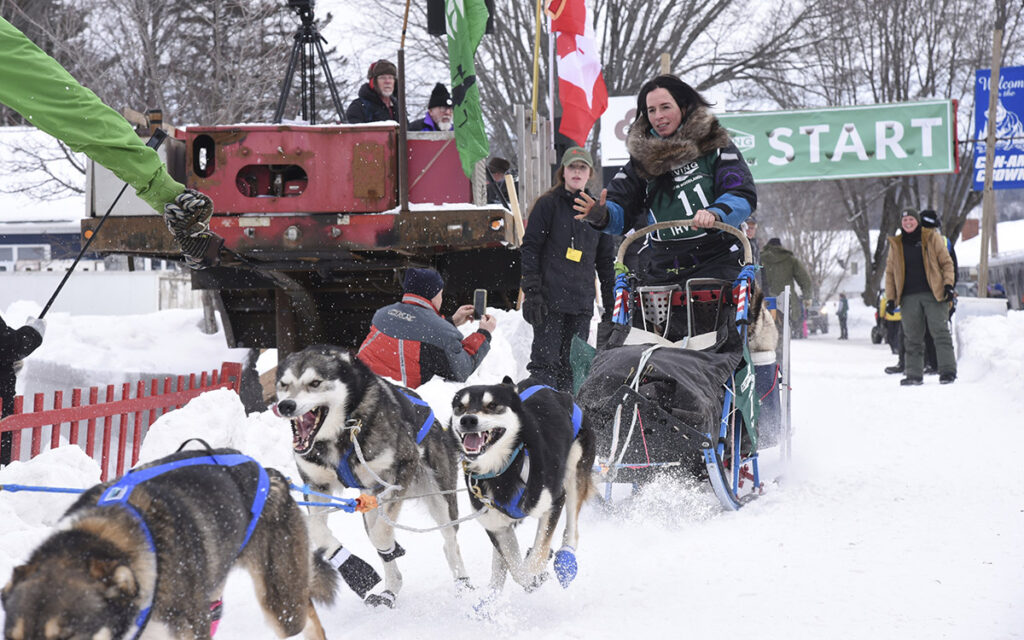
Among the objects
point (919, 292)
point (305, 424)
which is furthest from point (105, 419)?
point (919, 292)

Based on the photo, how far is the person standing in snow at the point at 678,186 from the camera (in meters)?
4.75

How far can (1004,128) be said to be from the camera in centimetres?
1577

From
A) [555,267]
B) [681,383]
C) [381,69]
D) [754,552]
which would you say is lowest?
[754,552]

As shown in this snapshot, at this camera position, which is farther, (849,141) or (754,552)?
(849,141)

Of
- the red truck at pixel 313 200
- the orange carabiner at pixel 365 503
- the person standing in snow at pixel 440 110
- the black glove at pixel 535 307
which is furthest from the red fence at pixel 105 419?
the person standing in snow at pixel 440 110

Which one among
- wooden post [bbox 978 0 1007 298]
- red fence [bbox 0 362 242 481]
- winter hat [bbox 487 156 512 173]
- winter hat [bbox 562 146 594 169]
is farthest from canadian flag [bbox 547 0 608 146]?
wooden post [bbox 978 0 1007 298]

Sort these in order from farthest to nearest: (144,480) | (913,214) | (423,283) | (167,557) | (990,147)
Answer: (990,147) < (913,214) < (423,283) < (144,480) < (167,557)

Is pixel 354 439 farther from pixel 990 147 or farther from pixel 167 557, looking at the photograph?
pixel 990 147

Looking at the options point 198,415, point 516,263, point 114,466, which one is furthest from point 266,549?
point 516,263

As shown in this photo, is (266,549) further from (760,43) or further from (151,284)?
(760,43)

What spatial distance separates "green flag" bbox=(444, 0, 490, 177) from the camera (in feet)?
21.2

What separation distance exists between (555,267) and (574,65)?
15.7 feet

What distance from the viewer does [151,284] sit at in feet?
69.4

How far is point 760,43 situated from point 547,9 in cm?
1591
